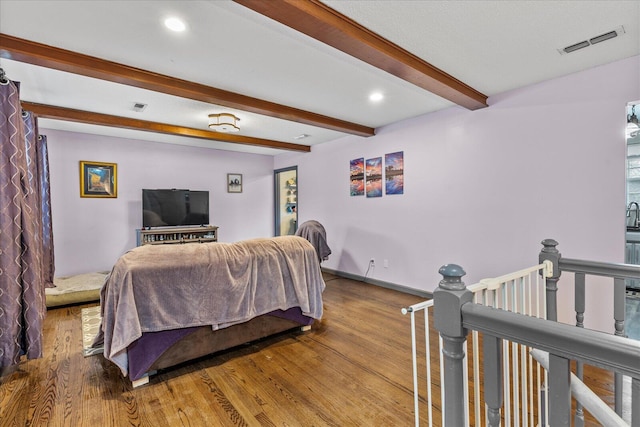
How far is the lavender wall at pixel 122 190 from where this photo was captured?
4680 mm

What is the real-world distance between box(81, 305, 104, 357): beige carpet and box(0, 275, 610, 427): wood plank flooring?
6 centimetres

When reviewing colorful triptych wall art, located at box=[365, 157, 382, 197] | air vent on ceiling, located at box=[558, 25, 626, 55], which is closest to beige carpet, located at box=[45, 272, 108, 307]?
colorful triptych wall art, located at box=[365, 157, 382, 197]

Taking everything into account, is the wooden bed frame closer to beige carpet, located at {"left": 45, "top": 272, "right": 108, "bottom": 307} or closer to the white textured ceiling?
the white textured ceiling

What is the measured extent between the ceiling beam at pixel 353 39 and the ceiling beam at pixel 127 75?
4.96 feet

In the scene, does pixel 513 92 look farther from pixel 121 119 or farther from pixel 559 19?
pixel 121 119

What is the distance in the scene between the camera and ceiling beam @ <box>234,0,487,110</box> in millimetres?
1669

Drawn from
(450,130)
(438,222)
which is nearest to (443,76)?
(450,130)

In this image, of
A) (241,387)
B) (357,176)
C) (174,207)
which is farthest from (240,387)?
(174,207)

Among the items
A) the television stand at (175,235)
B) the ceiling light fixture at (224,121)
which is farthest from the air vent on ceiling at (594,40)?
the television stand at (175,235)

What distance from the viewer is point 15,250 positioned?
216 cm

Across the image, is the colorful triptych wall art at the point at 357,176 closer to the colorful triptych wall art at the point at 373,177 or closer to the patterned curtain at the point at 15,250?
the colorful triptych wall art at the point at 373,177

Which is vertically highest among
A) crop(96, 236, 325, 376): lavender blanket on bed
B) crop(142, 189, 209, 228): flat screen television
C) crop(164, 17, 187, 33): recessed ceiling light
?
crop(164, 17, 187, 33): recessed ceiling light

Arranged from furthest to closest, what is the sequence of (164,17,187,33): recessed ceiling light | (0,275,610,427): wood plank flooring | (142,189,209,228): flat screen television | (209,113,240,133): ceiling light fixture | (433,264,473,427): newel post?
1. (142,189,209,228): flat screen television
2. (209,113,240,133): ceiling light fixture
3. (164,17,187,33): recessed ceiling light
4. (0,275,610,427): wood plank flooring
5. (433,264,473,427): newel post

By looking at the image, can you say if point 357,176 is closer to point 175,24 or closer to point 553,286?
point 175,24
